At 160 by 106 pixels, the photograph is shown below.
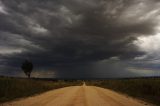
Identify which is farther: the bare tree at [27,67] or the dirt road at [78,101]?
the bare tree at [27,67]

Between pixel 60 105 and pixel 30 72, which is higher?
pixel 30 72

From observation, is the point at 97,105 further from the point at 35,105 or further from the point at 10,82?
the point at 10,82

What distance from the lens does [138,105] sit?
17125mm

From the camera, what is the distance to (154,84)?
33375 mm

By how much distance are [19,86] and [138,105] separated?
22487mm

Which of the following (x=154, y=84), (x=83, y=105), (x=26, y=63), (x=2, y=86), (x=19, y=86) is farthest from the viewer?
(x=26, y=63)

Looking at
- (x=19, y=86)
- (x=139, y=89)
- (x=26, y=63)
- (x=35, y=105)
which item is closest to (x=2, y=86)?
(x=19, y=86)

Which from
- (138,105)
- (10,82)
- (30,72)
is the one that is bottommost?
(138,105)

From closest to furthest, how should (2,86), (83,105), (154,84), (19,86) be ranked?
1. (83,105)
2. (2,86)
3. (154,84)
4. (19,86)

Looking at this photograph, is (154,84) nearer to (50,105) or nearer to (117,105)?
(117,105)

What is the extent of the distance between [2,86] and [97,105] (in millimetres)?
17635

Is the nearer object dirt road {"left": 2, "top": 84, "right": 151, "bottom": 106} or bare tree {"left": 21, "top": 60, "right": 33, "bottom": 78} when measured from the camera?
dirt road {"left": 2, "top": 84, "right": 151, "bottom": 106}

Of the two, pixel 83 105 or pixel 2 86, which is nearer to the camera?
pixel 83 105

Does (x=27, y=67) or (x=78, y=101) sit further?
(x=27, y=67)
